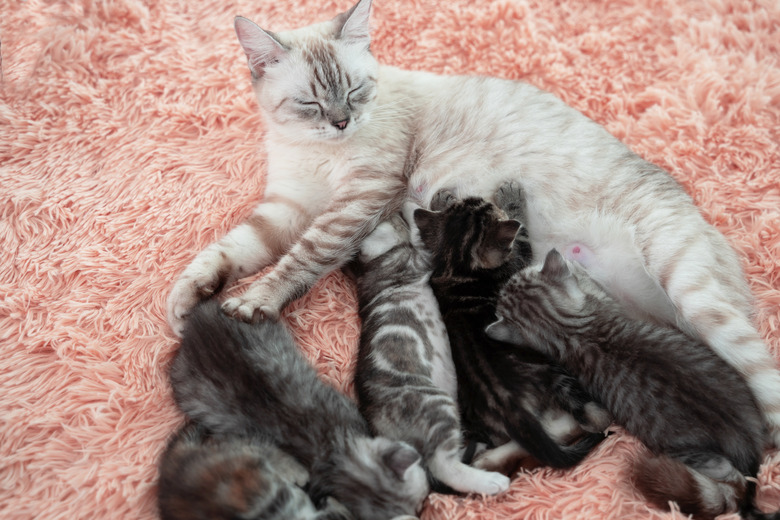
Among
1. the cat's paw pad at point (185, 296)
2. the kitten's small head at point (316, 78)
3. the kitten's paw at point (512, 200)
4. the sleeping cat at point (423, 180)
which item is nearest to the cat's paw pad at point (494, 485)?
the sleeping cat at point (423, 180)

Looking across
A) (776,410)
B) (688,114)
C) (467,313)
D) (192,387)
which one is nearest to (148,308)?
(192,387)

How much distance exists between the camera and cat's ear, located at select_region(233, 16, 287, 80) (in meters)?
1.86

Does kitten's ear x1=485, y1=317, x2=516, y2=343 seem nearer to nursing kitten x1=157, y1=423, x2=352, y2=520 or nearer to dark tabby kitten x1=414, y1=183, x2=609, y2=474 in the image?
dark tabby kitten x1=414, y1=183, x2=609, y2=474

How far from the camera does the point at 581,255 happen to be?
74.1 inches

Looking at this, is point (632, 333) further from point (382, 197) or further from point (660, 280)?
point (382, 197)

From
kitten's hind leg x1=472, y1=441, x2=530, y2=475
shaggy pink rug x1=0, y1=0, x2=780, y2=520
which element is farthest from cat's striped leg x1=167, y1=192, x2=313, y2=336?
kitten's hind leg x1=472, y1=441, x2=530, y2=475

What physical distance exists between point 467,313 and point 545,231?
434mm

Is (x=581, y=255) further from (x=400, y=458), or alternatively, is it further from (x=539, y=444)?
(x=400, y=458)

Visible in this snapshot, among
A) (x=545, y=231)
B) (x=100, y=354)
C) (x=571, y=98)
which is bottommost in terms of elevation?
(x=100, y=354)

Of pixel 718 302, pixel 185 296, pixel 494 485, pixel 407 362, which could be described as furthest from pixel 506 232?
pixel 185 296

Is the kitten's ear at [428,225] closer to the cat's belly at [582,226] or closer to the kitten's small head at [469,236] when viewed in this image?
the kitten's small head at [469,236]

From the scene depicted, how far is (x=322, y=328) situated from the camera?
73.5 inches

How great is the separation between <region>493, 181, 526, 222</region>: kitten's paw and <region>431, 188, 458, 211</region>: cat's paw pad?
0.15m

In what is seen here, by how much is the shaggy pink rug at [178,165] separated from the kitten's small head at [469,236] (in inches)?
14.0
